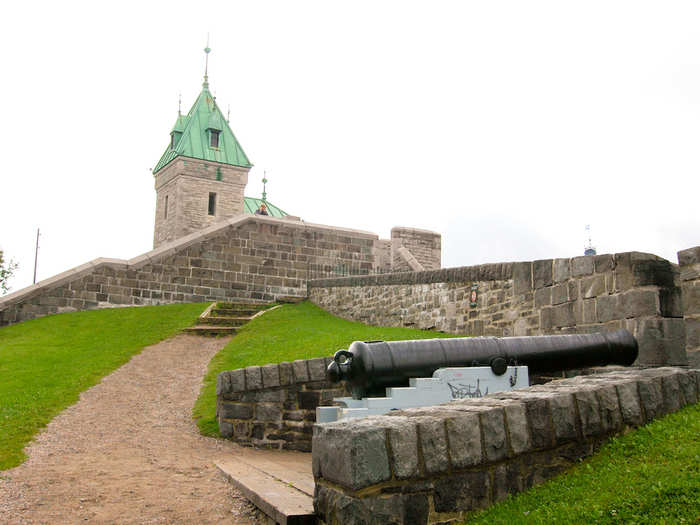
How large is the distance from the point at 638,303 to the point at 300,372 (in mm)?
3546

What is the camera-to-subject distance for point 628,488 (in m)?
3.40

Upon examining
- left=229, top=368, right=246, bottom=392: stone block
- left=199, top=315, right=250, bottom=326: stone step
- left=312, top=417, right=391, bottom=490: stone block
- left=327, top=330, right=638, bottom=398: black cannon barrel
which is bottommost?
left=312, top=417, right=391, bottom=490: stone block

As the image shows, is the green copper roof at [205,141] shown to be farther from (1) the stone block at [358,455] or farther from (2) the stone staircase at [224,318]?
(1) the stone block at [358,455]

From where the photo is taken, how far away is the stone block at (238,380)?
24.2 ft

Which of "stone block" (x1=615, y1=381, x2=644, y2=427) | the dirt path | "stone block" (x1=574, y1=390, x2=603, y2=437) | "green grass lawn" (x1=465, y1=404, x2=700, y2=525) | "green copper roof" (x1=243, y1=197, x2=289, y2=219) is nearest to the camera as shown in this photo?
"green grass lawn" (x1=465, y1=404, x2=700, y2=525)

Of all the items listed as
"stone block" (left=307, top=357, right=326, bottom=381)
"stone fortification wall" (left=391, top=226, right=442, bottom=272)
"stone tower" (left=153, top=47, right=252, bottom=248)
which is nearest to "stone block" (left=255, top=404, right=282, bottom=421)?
"stone block" (left=307, top=357, right=326, bottom=381)

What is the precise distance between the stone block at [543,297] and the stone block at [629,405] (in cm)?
448

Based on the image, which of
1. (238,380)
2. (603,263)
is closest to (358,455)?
(238,380)

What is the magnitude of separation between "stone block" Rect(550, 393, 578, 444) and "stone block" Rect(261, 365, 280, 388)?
388 cm

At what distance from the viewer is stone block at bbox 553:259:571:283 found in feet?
26.7

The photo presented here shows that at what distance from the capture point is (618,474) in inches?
142

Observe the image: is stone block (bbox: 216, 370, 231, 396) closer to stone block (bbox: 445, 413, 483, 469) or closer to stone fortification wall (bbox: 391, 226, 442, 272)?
stone block (bbox: 445, 413, 483, 469)

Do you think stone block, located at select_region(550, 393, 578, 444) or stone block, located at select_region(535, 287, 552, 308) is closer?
stone block, located at select_region(550, 393, 578, 444)

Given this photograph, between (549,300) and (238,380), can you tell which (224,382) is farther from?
(549,300)
